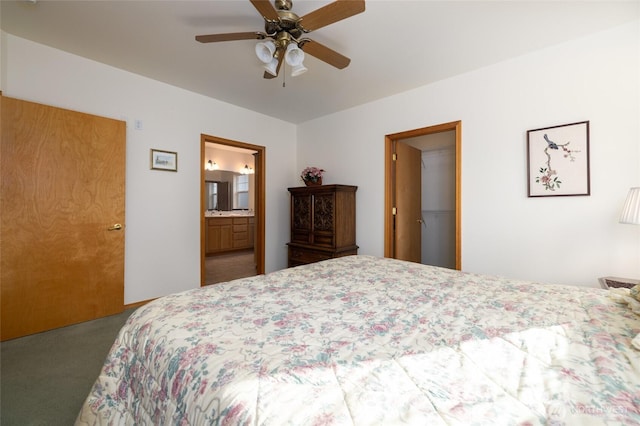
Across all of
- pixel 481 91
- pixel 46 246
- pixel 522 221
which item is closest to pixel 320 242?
pixel 522 221

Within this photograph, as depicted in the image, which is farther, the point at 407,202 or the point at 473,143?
the point at 407,202

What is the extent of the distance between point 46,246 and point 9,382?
1106 mm

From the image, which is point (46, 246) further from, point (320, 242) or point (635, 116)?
point (635, 116)

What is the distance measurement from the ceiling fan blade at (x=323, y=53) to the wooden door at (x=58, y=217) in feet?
7.07

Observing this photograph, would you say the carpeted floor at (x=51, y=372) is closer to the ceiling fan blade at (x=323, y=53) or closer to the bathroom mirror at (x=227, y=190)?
the ceiling fan blade at (x=323, y=53)

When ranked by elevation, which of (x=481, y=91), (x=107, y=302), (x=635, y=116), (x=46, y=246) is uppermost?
(x=481, y=91)

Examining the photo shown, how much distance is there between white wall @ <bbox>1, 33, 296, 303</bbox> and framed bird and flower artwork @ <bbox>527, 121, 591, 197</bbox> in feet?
11.2

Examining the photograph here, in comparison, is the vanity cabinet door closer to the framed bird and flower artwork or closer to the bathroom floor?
the bathroom floor

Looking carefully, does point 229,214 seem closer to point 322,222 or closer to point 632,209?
point 322,222

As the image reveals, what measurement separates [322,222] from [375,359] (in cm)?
291

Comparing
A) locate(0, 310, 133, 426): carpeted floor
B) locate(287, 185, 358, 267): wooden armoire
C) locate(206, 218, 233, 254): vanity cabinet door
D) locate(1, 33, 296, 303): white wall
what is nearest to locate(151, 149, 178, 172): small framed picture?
locate(1, 33, 296, 303): white wall

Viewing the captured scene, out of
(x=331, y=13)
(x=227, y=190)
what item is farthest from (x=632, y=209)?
(x=227, y=190)

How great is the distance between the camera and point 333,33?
2.15 meters

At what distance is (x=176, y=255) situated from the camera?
3.24 m
